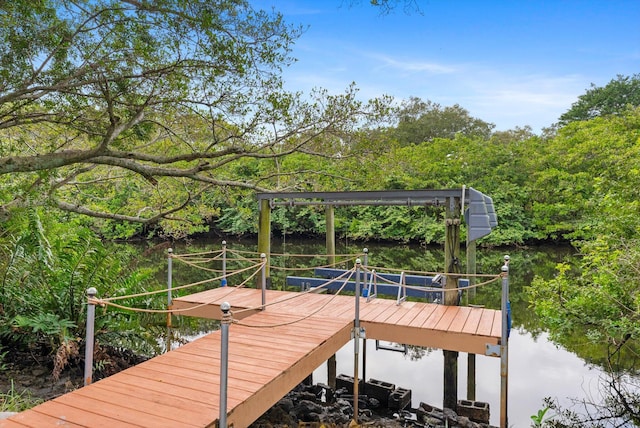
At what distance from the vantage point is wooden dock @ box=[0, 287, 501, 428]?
134 inches

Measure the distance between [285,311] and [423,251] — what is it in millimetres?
18562

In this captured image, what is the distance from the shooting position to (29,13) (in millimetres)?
5367

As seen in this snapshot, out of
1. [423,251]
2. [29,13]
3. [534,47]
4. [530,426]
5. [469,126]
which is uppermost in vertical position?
[469,126]

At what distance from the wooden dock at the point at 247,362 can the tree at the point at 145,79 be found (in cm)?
324

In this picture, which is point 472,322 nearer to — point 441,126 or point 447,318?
point 447,318

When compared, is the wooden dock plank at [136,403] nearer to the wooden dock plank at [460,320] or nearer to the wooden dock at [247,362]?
the wooden dock at [247,362]

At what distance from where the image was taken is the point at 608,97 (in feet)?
114

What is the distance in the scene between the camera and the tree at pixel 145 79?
5.76 m

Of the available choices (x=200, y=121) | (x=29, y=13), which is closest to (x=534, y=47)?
(x=200, y=121)

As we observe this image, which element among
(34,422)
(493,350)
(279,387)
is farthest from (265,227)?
(34,422)

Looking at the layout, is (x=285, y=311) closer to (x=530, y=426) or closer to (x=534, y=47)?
(x=530, y=426)

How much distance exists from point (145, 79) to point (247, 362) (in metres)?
4.50

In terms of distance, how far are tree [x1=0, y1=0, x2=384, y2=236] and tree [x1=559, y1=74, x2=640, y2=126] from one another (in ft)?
112

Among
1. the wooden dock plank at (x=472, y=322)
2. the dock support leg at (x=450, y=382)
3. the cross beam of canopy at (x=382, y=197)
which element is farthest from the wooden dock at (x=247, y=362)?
the cross beam of canopy at (x=382, y=197)
